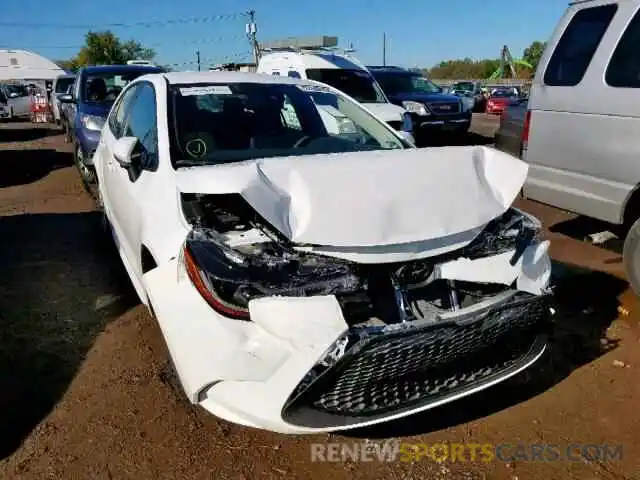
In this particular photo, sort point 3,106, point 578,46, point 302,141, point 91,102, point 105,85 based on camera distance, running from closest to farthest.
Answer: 1. point 302,141
2. point 578,46
3. point 91,102
4. point 105,85
5. point 3,106

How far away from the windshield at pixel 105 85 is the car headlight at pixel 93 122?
85cm

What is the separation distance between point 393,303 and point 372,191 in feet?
1.71

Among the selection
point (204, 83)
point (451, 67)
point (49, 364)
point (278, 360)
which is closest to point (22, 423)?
point (49, 364)

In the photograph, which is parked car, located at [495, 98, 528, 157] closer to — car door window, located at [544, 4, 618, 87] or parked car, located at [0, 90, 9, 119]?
car door window, located at [544, 4, 618, 87]

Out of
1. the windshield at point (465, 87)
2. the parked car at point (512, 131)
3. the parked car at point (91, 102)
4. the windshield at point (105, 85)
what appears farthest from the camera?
the windshield at point (465, 87)

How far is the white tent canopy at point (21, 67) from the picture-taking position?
128ft

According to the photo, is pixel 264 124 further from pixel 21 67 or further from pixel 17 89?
pixel 21 67

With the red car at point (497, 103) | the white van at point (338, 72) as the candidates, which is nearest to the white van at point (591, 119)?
the white van at point (338, 72)

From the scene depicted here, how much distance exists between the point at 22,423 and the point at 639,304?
400 cm

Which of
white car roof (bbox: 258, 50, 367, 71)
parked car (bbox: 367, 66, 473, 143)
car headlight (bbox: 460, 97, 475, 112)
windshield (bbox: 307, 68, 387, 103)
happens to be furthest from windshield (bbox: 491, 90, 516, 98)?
windshield (bbox: 307, 68, 387, 103)

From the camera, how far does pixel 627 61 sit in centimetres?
420

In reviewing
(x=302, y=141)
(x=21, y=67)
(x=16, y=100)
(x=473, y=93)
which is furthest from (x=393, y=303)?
(x=21, y=67)

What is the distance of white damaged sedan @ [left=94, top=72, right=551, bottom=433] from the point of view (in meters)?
2.26

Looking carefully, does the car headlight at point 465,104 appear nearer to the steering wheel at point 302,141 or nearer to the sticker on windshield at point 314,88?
the sticker on windshield at point 314,88
